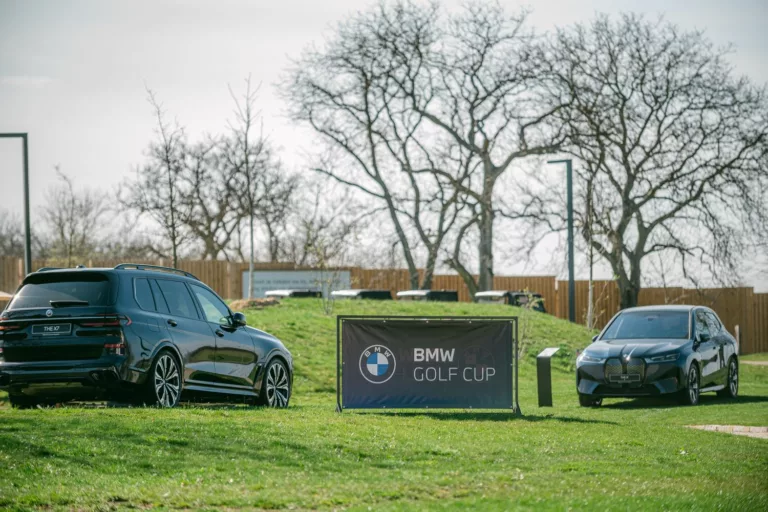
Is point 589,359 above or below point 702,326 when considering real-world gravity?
below

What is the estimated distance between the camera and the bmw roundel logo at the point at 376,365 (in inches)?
528

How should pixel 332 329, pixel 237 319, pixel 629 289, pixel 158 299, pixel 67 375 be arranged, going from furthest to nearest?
pixel 629 289 < pixel 332 329 < pixel 237 319 < pixel 158 299 < pixel 67 375

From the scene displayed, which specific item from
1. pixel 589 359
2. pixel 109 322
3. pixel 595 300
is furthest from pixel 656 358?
pixel 595 300

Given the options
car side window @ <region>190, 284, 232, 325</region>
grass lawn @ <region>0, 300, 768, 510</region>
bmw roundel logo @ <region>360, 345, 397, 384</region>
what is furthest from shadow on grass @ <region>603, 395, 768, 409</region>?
car side window @ <region>190, 284, 232, 325</region>

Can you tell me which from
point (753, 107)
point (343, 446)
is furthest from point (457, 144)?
point (343, 446)

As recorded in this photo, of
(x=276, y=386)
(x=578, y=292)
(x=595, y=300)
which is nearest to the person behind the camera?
(x=276, y=386)

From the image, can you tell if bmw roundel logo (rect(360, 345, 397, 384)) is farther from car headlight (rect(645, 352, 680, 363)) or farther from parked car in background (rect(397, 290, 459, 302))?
parked car in background (rect(397, 290, 459, 302))

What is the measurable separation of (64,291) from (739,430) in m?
8.69

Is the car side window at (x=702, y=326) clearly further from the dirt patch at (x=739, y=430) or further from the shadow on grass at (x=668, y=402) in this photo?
the dirt patch at (x=739, y=430)

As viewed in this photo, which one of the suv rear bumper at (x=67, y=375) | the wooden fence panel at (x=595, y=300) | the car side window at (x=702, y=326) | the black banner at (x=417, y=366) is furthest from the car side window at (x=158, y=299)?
the wooden fence panel at (x=595, y=300)

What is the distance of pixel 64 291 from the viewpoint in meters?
12.2

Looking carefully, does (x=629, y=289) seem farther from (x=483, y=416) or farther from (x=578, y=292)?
(x=483, y=416)

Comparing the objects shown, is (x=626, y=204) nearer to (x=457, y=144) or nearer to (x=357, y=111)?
(x=457, y=144)

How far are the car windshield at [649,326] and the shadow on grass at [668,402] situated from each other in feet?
3.76
